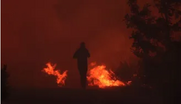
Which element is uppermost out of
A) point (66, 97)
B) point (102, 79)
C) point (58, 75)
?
point (58, 75)

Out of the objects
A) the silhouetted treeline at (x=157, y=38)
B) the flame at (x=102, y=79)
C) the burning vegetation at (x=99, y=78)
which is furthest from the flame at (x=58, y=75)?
the silhouetted treeline at (x=157, y=38)

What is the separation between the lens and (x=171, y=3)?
23625 mm

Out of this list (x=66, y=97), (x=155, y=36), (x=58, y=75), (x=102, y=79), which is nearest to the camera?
(x=66, y=97)

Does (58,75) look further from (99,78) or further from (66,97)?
(66,97)

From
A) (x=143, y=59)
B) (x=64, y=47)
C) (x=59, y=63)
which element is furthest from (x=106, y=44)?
(x=143, y=59)

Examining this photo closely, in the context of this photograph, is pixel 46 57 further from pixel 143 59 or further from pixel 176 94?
pixel 176 94

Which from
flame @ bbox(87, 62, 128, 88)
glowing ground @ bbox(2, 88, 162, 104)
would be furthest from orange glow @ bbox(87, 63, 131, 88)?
glowing ground @ bbox(2, 88, 162, 104)

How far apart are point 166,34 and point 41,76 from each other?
14217 millimetres

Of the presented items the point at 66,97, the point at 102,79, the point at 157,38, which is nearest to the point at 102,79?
the point at 102,79

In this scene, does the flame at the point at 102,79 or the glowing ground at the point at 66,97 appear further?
the flame at the point at 102,79

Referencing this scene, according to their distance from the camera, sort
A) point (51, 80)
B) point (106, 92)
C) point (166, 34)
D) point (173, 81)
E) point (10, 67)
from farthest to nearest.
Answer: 1. point (10, 67)
2. point (51, 80)
3. point (166, 34)
4. point (173, 81)
5. point (106, 92)

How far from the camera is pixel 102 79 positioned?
97.7 ft

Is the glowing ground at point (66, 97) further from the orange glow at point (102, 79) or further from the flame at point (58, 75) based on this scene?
the flame at point (58, 75)

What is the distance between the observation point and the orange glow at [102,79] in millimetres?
28625
